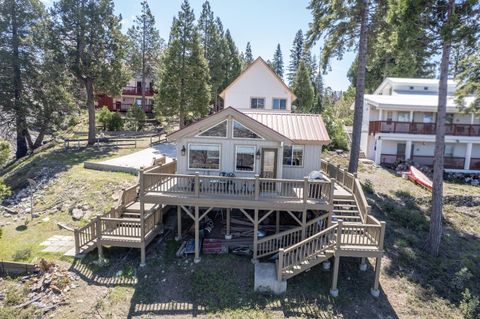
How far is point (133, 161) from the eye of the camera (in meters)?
19.7

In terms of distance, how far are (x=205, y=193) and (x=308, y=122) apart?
6.30 meters

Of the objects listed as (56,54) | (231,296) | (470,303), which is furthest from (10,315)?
(56,54)

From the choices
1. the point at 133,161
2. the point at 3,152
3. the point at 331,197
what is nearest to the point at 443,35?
the point at 331,197

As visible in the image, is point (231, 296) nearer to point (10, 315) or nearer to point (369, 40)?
point (10, 315)

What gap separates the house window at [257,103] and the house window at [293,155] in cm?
1115

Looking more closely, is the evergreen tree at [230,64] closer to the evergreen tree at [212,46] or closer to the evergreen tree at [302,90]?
the evergreen tree at [212,46]

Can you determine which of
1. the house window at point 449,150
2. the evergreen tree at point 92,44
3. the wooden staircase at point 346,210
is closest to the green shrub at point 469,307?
the wooden staircase at point 346,210

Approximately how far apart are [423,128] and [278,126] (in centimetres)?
1574

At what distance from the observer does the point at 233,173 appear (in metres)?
12.5

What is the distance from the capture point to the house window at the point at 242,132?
12.2 m

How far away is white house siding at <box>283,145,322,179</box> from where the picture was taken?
1348cm

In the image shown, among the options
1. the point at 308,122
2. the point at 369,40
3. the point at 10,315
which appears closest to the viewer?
the point at 10,315

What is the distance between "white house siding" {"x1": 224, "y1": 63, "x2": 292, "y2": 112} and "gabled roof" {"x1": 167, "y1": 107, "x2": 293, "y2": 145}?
483 inches

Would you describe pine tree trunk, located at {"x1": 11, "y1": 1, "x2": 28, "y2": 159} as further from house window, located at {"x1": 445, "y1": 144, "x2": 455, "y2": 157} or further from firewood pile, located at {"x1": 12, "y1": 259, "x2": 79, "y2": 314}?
house window, located at {"x1": 445, "y1": 144, "x2": 455, "y2": 157}
